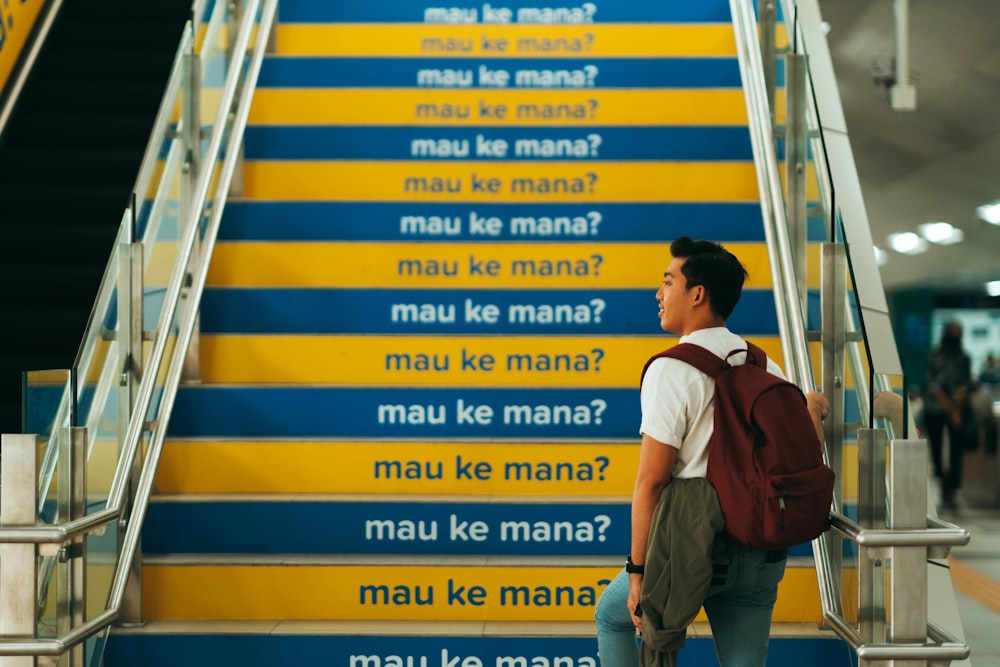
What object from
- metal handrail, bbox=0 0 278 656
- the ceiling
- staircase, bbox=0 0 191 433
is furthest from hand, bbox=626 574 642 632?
the ceiling

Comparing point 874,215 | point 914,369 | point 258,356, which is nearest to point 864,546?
point 258,356

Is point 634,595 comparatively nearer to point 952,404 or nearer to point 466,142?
point 466,142

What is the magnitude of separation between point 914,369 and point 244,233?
24583mm

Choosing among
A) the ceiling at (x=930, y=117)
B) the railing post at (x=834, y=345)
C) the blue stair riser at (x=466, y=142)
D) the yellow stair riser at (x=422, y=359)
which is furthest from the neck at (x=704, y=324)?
the ceiling at (x=930, y=117)

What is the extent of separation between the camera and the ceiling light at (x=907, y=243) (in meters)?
17.7

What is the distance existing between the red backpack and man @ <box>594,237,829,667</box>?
0.05m

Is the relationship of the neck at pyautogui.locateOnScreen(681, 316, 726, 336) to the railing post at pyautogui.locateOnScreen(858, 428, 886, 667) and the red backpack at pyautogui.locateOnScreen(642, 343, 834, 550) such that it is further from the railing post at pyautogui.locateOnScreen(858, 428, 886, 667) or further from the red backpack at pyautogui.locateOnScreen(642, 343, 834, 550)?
the railing post at pyautogui.locateOnScreen(858, 428, 886, 667)

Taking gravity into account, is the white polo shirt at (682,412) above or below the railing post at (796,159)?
below

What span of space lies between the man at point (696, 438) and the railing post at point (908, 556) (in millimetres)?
462

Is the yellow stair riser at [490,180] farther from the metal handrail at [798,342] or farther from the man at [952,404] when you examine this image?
the man at [952,404]

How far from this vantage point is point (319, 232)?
468 centimetres

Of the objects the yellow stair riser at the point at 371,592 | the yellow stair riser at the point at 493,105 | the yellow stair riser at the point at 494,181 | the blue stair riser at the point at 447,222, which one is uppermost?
the yellow stair riser at the point at 493,105

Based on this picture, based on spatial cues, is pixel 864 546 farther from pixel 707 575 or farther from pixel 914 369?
pixel 914 369

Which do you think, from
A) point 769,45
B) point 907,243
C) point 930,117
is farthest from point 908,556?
point 907,243
